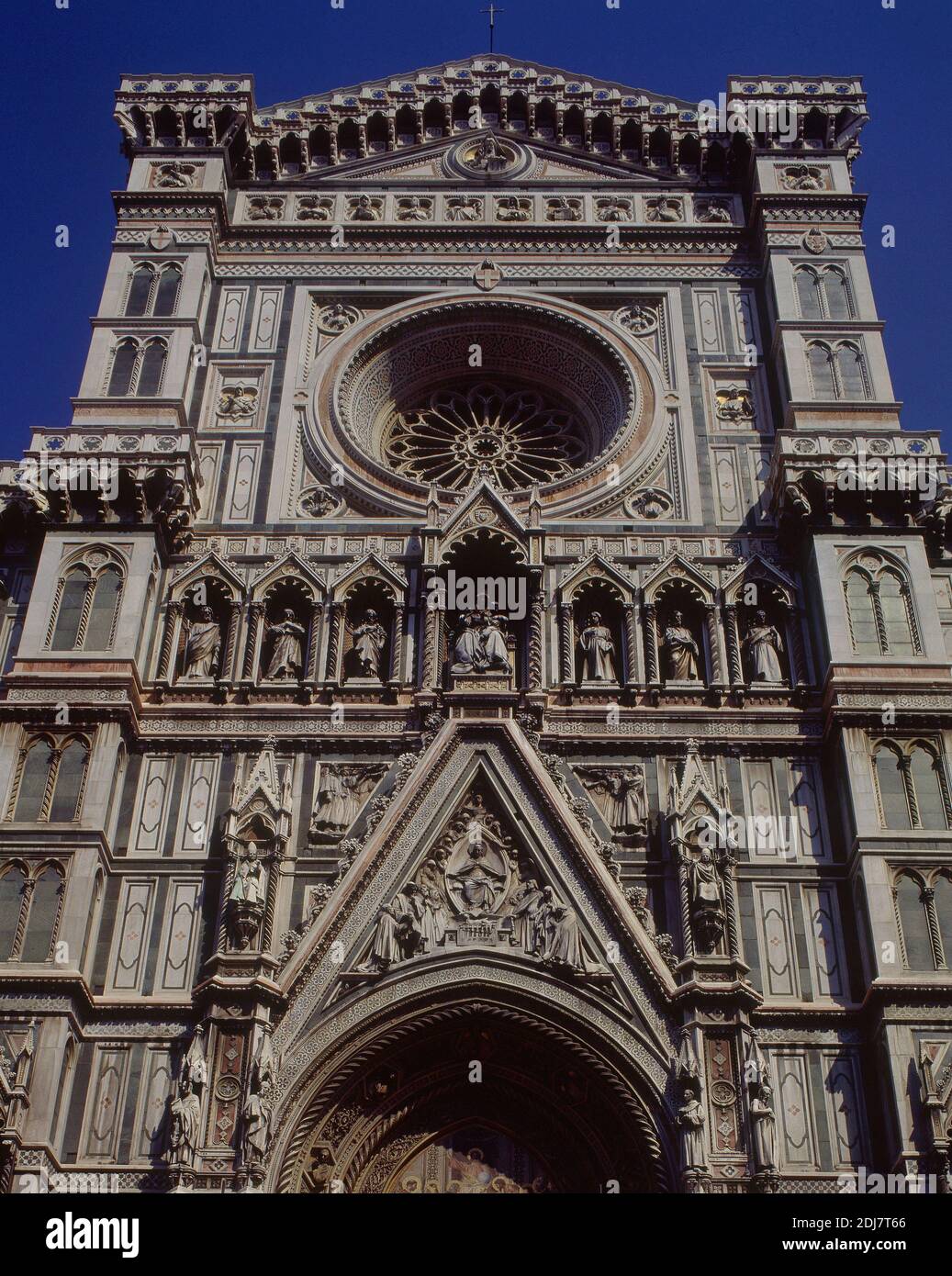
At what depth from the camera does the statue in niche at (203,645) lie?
1897 cm

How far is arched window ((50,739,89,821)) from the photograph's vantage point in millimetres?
17172

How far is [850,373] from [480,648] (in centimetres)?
637

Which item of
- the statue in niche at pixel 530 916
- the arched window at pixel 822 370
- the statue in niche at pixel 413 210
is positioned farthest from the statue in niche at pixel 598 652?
the statue in niche at pixel 413 210

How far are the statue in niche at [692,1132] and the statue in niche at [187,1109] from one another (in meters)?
4.24

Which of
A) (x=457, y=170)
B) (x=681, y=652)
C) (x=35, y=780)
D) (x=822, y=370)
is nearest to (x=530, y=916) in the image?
(x=681, y=652)

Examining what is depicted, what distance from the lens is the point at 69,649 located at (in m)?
18.5

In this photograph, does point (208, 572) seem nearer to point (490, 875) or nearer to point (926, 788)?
point (490, 875)

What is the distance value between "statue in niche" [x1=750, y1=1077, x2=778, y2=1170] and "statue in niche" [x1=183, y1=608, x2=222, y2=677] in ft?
24.7

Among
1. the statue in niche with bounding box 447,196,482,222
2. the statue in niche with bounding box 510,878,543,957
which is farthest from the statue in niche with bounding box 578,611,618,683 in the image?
the statue in niche with bounding box 447,196,482,222

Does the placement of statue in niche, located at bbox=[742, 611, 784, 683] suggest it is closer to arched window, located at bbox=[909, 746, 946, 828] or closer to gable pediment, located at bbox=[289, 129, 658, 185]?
arched window, located at bbox=[909, 746, 946, 828]
